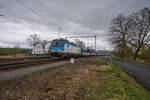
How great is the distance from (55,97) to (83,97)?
0.94 metres

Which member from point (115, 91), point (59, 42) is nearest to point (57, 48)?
point (59, 42)

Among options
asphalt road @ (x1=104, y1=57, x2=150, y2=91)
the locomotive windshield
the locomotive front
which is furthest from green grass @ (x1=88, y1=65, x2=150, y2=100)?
the locomotive windshield

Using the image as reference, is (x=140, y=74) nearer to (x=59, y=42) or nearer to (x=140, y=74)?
(x=140, y=74)

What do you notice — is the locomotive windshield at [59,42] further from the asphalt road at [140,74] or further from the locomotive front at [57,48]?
the asphalt road at [140,74]

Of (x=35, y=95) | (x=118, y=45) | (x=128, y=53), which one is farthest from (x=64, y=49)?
(x=128, y=53)

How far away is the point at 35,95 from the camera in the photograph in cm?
259

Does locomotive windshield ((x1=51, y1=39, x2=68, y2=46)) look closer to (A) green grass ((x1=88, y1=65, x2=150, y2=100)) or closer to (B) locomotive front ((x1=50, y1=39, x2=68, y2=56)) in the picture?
(B) locomotive front ((x1=50, y1=39, x2=68, y2=56))

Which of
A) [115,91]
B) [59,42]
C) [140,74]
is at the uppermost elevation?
[59,42]

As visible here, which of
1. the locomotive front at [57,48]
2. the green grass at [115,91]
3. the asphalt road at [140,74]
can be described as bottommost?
the asphalt road at [140,74]

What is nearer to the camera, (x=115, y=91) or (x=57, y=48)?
(x=115, y=91)

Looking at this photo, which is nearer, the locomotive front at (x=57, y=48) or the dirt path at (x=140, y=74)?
the dirt path at (x=140, y=74)

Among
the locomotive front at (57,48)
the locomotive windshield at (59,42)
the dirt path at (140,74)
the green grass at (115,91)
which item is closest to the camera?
the green grass at (115,91)

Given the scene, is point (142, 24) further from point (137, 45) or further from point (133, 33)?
point (137, 45)

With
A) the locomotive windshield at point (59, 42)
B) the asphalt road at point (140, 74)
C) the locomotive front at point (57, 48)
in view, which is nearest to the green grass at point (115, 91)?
the asphalt road at point (140, 74)
